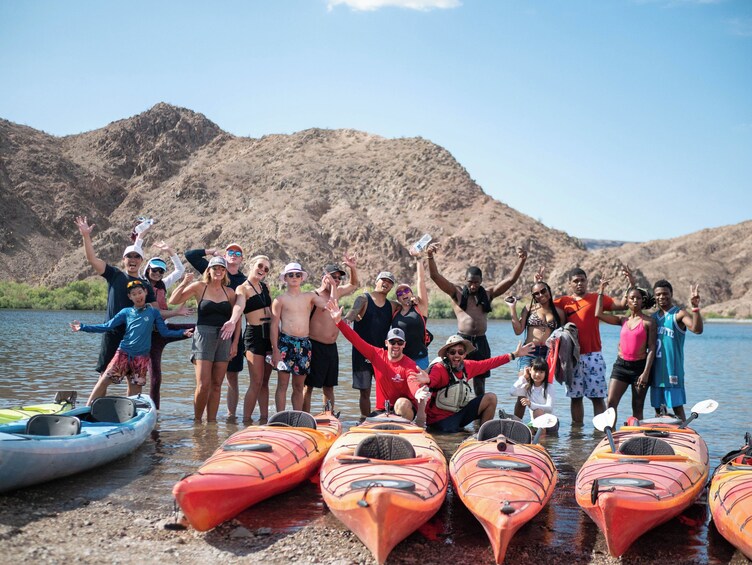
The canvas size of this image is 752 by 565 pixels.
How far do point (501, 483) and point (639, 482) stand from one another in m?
0.97

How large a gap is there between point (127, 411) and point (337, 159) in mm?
72182

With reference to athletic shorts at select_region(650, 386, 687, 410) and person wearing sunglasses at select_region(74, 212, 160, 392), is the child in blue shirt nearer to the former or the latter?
person wearing sunglasses at select_region(74, 212, 160, 392)

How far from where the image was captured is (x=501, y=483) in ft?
17.4

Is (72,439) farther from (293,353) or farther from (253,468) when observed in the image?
(293,353)

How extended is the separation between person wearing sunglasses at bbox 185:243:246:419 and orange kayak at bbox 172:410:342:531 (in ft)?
7.67

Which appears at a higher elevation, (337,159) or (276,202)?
(337,159)

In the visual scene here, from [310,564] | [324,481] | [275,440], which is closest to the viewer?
[310,564]

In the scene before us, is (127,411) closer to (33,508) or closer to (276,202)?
(33,508)

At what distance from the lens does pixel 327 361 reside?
8734mm

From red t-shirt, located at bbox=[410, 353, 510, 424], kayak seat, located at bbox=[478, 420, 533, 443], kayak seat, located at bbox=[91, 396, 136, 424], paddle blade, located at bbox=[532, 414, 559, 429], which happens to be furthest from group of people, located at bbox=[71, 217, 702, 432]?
paddle blade, located at bbox=[532, 414, 559, 429]

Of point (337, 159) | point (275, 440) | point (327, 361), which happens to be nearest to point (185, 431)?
point (327, 361)

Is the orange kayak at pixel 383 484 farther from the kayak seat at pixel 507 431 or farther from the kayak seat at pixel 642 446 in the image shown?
the kayak seat at pixel 642 446

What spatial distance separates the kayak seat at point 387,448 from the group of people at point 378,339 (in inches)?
57.2

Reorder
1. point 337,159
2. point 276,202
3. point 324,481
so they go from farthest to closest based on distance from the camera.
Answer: point 337,159
point 276,202
point 324,481
